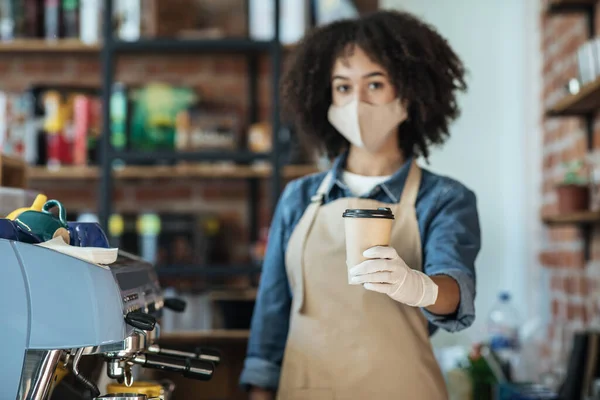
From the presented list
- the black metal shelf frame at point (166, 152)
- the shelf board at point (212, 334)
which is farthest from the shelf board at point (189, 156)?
the shelf board at point (212, 334)

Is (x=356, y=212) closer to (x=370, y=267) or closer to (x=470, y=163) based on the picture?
(x=370, y=267)

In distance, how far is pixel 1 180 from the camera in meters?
1.90

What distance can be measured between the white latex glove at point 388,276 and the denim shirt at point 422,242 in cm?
14

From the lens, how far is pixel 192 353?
1419mm

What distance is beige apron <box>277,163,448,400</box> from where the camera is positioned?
154cm

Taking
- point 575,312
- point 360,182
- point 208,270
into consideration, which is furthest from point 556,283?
point 360,182

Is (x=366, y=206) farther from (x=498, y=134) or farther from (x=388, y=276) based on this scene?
(x=498, y=134)

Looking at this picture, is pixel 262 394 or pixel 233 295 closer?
pixel 262 394

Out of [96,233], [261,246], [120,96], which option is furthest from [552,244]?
[96,233]

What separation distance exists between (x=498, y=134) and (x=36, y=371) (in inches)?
91.8

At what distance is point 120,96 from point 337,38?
5.23ft

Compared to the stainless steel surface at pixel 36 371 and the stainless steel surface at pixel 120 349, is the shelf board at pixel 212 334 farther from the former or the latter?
the stainless steel surface at pixel 36 371

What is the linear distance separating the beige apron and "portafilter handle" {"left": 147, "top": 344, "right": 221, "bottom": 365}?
0.21 m

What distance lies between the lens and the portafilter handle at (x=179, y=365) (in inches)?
49.9
